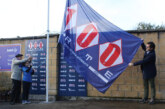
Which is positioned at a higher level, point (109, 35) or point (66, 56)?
point (109, 35)

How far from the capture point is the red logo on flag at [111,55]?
5.12 metres

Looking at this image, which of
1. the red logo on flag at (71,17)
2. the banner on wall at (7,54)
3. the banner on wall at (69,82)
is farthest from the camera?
the banner on wall at (7,54)

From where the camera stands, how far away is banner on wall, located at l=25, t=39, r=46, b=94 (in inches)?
263

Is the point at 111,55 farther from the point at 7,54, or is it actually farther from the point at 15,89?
the point at 7,54

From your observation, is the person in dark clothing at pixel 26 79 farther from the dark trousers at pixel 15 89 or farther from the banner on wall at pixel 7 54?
the banner on wall at pixel 7 54

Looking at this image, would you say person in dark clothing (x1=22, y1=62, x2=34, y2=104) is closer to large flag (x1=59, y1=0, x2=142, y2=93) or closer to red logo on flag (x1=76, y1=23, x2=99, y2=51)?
large flag (x1=59, y1=0, x2=142, y2=93)

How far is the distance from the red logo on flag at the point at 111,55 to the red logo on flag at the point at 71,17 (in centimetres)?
116

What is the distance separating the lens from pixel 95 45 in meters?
5.27

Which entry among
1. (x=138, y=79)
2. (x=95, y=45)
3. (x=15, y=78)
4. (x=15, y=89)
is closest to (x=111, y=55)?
(x=95, y=45)

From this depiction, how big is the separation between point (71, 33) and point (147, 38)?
2.42 metres

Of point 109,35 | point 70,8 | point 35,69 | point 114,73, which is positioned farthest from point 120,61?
point 35,69

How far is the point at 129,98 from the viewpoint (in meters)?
5.88

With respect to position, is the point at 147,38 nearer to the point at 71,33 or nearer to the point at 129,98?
the point at 129,98

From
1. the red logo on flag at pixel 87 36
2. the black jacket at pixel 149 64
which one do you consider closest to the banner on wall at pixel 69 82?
the red logo on flag at pixel 87 36
